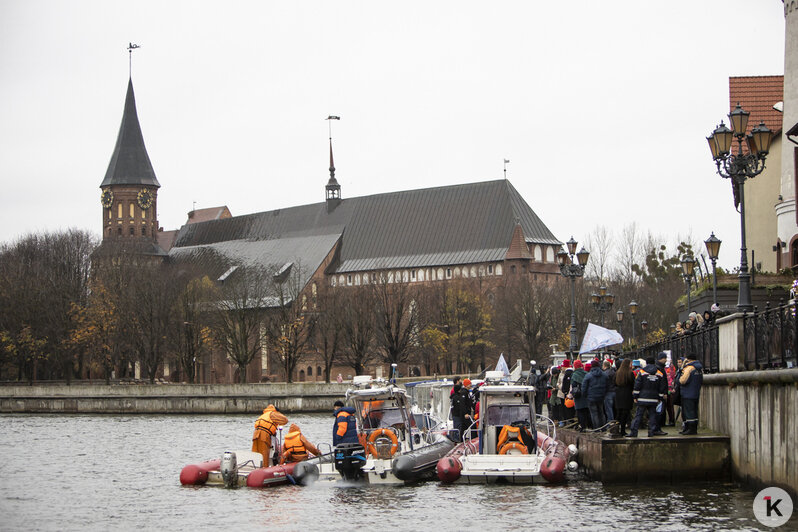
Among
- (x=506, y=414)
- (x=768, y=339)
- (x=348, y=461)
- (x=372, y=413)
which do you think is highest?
(x=768, y=339)

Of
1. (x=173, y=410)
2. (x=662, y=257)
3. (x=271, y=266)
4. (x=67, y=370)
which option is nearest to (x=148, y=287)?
(x=67, y=370)

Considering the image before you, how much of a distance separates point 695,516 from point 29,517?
15.3 meters

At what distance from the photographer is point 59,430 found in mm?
68062

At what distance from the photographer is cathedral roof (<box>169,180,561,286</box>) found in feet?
468

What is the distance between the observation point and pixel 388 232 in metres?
152

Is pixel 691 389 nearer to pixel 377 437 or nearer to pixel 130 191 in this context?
pixel 377 437

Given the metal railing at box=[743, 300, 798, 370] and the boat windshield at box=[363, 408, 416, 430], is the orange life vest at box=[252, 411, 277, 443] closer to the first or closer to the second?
the boat windshield at box=[363, 408, 416, 430]

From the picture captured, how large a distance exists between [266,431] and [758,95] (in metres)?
35.8

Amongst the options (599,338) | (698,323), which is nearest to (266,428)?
(698,323)

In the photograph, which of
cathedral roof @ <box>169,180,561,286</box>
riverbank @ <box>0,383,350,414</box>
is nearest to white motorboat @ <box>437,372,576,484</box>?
riverbank @ <box>0,383,350,414</box>

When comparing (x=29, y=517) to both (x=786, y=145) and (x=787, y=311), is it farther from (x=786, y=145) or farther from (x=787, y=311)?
(x=786, y=145)

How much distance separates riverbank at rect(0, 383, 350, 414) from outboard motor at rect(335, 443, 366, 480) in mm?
53096

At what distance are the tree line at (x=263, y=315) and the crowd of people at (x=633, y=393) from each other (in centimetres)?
6681

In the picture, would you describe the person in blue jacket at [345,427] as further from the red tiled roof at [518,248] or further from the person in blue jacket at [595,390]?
the red tiled roof at [518,248]
